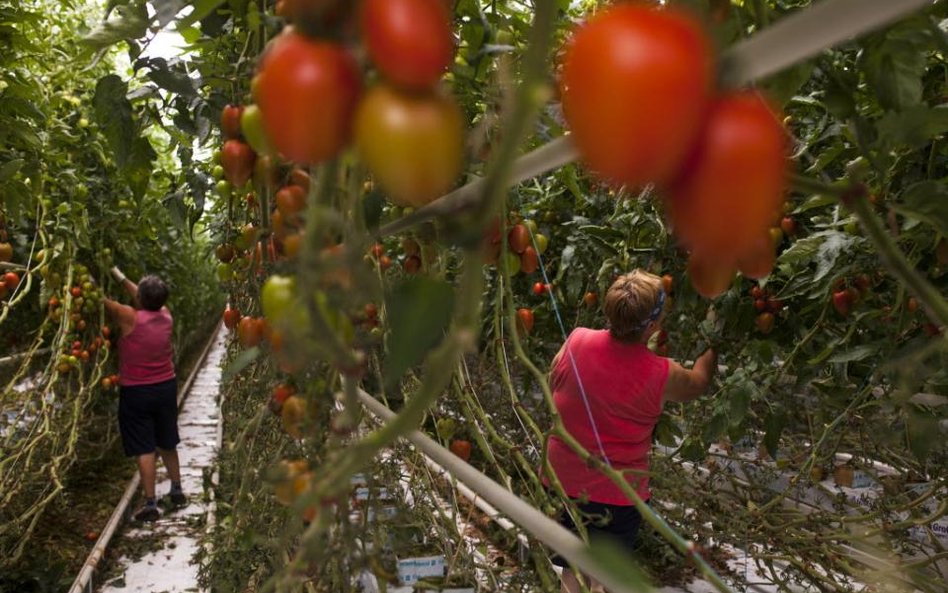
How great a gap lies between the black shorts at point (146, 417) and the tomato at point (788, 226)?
12.3 ft

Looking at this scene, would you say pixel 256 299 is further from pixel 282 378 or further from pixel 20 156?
pixel 20 156

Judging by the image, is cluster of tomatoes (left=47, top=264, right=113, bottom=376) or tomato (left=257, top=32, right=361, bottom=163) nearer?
tomato (left=257, top=32, right=361, bottom=163)

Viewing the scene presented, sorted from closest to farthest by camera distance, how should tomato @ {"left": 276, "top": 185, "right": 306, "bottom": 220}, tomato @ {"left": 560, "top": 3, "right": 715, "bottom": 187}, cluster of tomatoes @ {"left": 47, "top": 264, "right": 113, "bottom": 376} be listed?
1. tomato @ {"left": 560, "top": 3, "right": 715, "bottom": 187}
2. tomato @ {"left": 276, "top": 185, "right": 306, "bottom": 220}
3. cluster of tomatoes @ {"left": 47, "top": 264, "right": 113, "bottom": 376}

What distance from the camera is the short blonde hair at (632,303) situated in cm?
203

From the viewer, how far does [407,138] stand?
33 centimetres

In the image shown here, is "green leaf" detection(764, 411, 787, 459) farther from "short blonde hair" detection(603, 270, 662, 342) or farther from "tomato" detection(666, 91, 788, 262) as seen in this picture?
"tomato" detection(666, 91, 788, 262)

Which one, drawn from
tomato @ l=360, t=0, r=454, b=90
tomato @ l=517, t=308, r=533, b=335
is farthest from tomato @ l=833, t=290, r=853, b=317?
tomato @ l=360, t=0, r=454, b=90

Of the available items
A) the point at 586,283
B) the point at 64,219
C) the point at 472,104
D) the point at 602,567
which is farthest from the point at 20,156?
the point at 602,567

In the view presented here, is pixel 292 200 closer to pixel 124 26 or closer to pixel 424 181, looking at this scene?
pixel 424 181

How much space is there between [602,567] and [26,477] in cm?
355

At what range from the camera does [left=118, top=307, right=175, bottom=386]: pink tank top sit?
436 centimetres

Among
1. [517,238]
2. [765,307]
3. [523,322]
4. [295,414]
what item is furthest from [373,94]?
[765,307]

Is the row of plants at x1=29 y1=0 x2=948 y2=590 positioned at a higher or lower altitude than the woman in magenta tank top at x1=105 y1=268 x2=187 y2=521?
higher

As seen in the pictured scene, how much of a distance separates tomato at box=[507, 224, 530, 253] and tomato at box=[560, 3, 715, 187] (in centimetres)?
70
